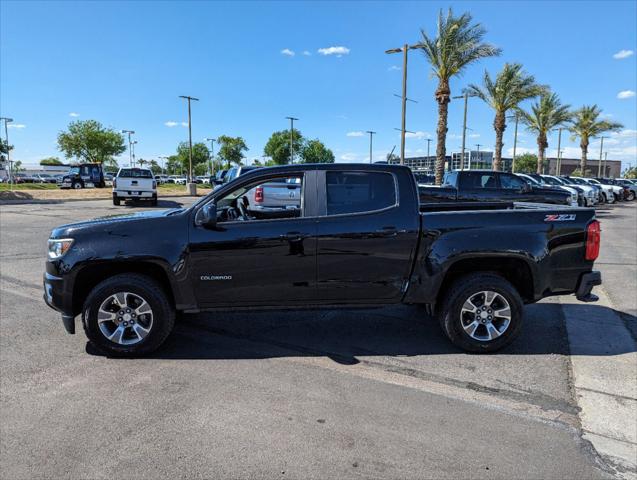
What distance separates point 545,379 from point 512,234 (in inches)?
53.6

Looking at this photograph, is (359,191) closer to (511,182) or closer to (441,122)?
(511,182)

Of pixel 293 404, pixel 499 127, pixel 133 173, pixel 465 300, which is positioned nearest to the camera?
pixel 293 404

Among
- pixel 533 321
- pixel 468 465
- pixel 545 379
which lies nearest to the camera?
pixel 468 465

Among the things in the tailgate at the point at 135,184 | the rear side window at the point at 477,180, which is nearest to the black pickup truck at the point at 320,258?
the rear side window at the point at 477,180

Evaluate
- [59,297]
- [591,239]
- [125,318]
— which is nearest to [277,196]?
[125,318]

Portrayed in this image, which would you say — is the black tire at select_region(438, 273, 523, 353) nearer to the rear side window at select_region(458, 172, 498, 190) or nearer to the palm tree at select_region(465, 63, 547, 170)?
the rear side window at select_region(458, 172, 498, 190)

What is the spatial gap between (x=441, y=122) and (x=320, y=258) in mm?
25637

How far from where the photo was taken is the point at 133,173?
23812 millimetres

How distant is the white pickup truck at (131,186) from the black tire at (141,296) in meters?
20.2

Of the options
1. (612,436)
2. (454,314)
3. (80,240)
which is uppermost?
(80,240)

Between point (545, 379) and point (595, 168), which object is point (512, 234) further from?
point (595, 168)

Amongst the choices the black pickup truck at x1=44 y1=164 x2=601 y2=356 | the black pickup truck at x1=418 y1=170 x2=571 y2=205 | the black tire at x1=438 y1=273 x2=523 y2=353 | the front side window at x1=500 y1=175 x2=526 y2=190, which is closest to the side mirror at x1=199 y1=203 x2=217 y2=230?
the black pickup truck at x1=44 y1=164 x2=601 y2=356

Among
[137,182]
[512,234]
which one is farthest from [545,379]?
[137,182]

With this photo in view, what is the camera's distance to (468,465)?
291 centimetres
